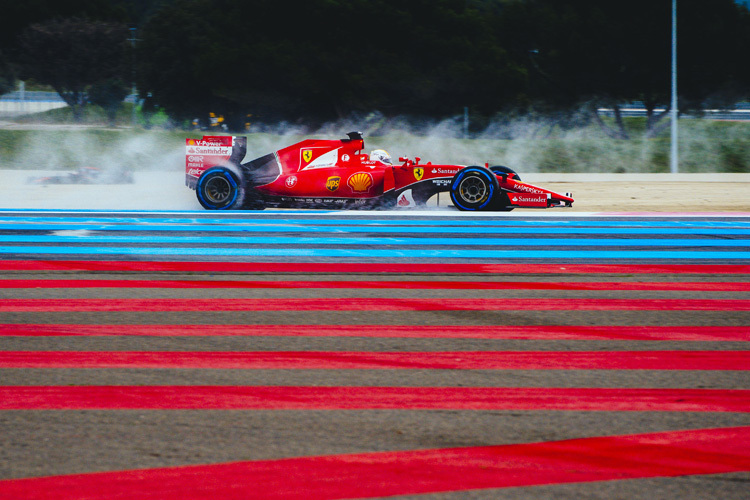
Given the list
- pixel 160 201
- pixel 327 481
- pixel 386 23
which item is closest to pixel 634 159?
pixel 386 23

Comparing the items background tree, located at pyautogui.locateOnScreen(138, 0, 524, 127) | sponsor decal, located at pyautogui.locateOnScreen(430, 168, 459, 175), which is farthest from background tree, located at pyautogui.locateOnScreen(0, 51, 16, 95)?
sponsor decal, located at pyautogui.locateOnScreen(430, 168, 459, 175)

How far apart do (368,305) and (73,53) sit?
39030 mm

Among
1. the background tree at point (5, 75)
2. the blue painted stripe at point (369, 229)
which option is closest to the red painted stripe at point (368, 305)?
the blue painted stripe at point (369, 229)

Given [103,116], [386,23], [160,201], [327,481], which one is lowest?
[327,481]

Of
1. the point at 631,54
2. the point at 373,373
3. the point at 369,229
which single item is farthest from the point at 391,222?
the point at 631,54

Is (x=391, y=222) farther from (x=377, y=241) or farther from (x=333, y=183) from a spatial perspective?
(x=377, y=241)

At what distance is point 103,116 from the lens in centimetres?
4406

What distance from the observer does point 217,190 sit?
13281mm

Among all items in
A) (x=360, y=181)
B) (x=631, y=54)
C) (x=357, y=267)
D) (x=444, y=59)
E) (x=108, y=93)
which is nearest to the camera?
(x=357, y=267)

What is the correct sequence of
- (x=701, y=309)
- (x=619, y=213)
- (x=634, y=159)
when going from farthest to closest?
(x=634, y=159)
(x=619, y=213)
(x=701, y=309)

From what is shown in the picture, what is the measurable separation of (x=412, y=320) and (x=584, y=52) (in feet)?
110

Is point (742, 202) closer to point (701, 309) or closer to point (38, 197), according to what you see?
point (701, 309)

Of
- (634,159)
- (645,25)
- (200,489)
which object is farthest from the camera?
(645,25)

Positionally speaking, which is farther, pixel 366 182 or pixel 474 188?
pixel 474 188
